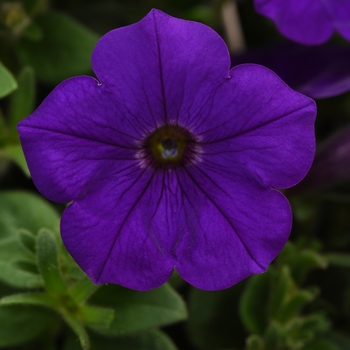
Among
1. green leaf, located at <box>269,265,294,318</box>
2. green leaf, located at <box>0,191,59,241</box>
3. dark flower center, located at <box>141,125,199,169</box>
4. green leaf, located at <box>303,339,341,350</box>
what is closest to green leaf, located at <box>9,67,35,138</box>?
green leaf, located at <box>0,191,59,241</box>

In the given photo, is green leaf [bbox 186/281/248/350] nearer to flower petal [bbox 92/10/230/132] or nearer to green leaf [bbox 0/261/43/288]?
green leaf [bbox 0/261/43/288]

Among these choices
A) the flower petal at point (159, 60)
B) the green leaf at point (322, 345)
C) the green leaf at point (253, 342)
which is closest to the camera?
the flower petal at point (159, 60)

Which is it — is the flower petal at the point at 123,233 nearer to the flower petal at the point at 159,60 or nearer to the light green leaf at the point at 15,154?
the flower petal at the point at 159,60

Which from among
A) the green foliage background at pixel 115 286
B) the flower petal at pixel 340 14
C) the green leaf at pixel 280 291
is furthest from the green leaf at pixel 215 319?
the flower petal at pixel 340 14

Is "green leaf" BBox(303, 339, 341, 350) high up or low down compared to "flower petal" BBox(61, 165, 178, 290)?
down

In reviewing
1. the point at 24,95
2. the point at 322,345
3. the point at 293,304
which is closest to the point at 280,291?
the point at 293,304

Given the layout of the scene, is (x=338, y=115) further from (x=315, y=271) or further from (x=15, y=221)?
(x=15, y=221)
